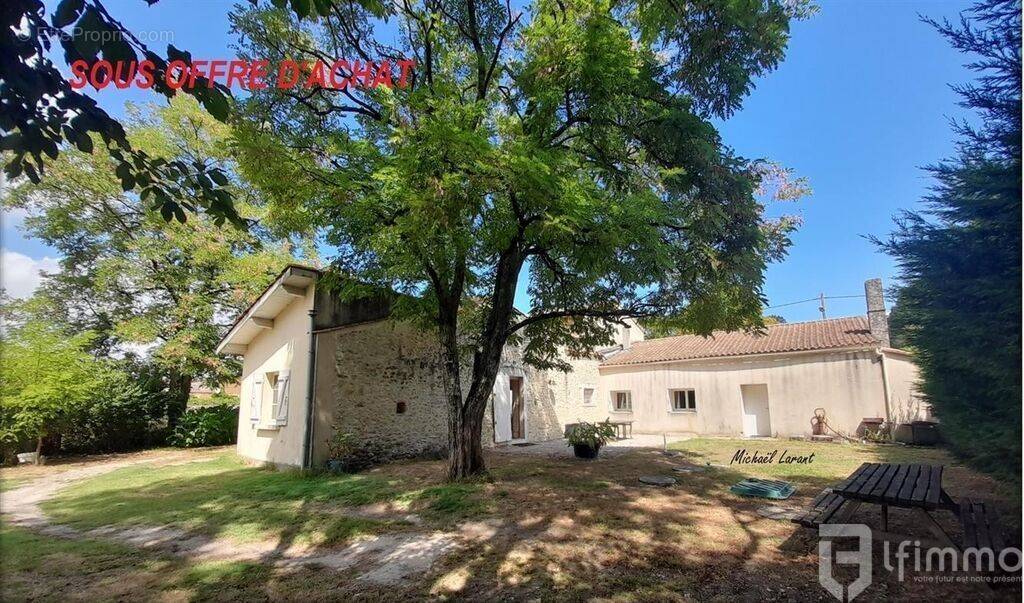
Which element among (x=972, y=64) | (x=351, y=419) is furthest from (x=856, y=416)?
(x=351, y=419)

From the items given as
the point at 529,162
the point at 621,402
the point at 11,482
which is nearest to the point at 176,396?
the point at 11,482

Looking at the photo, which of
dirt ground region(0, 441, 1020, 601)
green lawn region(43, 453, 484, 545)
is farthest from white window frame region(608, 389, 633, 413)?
green lawn region(43, 453, 484, 545)

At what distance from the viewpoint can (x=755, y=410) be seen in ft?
51.8

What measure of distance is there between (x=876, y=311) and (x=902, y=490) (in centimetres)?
1353

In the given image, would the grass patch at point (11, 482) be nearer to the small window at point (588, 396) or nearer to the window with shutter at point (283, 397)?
the window with shutter at point (283, 397)

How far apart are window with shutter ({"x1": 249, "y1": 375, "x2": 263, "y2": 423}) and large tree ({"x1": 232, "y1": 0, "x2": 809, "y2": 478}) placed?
5410mm

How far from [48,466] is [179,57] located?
15.3 m

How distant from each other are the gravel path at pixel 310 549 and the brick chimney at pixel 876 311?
594 inches

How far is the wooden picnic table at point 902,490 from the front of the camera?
11.8ft

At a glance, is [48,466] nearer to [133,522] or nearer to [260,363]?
[260,363]

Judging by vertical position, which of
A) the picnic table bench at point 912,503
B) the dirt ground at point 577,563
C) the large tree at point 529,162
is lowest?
the dirt ground at point 577,563

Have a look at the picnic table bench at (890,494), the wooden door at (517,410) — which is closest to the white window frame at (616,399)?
the wooden door at (517,410)

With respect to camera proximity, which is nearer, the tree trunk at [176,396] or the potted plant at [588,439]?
the potted plant at [588,439]

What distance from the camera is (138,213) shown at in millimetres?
16625
